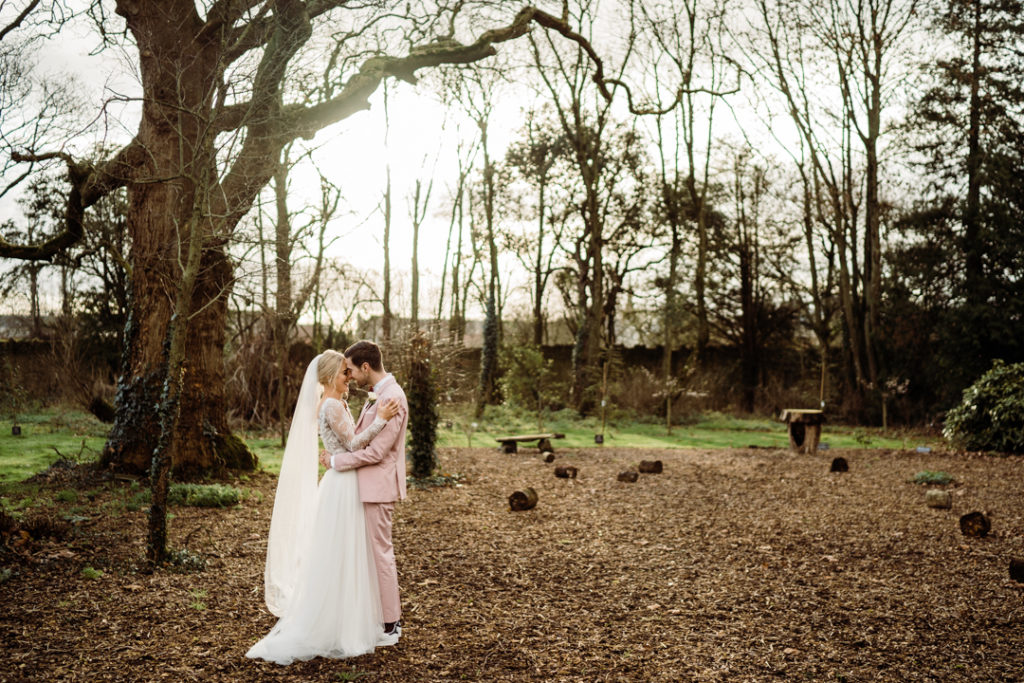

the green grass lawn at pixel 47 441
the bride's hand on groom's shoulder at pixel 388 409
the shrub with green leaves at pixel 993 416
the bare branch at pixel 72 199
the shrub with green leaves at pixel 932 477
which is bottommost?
the shrub with green leaves at pixel 932 477

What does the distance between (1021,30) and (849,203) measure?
6.40m

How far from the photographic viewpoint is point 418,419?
11.3 meters

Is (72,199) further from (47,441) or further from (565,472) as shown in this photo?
(565,472)

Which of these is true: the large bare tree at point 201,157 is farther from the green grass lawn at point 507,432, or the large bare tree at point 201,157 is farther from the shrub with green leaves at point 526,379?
the shrub with green leaves at point 526,379

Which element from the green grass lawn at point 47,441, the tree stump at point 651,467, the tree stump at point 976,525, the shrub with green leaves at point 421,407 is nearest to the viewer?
the tree stump at point 976,525

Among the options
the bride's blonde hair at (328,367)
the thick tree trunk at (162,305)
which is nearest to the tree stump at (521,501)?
the thick tree trunk at (162,305)

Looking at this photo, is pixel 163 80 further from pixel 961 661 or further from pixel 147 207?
A: pixel 961 661

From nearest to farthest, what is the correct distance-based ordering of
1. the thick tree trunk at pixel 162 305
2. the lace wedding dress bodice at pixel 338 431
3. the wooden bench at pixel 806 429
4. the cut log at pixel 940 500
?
the lace wedding dress bodice at pixel 338 431 < the cut log at pixel 940 500 < the thick tree trunk at pixel 162 305 < the wooden bench at pixel 806 429

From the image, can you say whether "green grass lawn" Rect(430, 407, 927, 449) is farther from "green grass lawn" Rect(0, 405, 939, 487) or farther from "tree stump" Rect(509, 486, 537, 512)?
"tree stump" Rect(509, 486, 537, 512)

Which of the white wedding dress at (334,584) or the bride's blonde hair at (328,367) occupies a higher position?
the bride's blonde hair at (328,367)

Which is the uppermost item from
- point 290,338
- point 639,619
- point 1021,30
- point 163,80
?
point 1021,30

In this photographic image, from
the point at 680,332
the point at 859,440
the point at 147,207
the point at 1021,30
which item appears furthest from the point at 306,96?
the point at 680,332

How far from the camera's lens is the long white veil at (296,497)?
5.46 meters

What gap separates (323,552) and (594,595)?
2.47m
